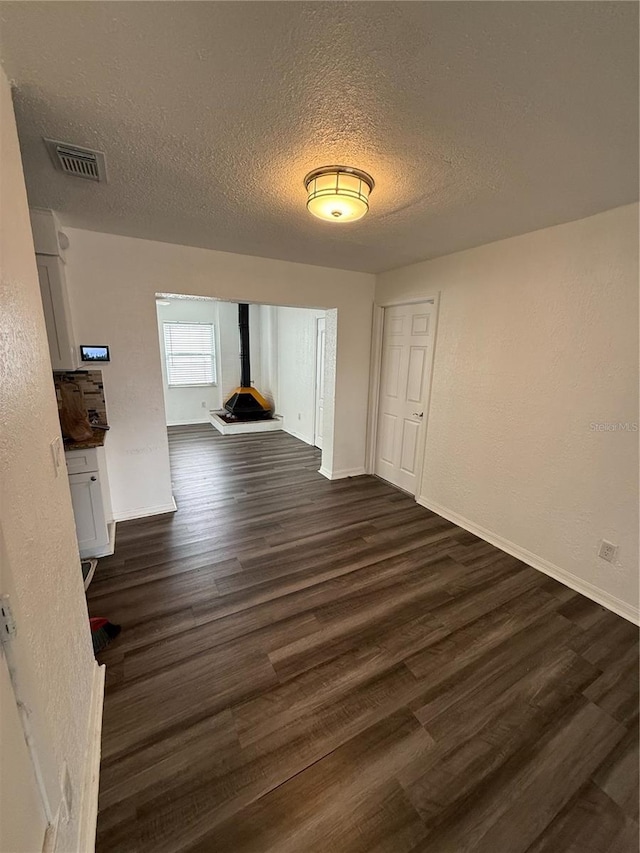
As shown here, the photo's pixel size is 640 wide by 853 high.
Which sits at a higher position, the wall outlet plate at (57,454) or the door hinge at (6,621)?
the wall outlet plate at (57,454)

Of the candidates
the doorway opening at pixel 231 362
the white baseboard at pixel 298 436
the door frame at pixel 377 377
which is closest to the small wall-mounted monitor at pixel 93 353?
the door frame at pixel 377 377

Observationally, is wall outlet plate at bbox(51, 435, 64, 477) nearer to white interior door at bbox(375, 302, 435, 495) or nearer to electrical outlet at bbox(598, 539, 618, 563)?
white interior door at bbox(375, 302, 435, 495)

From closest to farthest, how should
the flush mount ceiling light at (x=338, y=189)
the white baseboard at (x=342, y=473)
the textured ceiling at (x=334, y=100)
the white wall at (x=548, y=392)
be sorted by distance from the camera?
the textured ceiling at (x=334, y=100) < the flush mount ceiling light at (x=338, y=189) < the white wall at (x=548, y=392) < the white baseboard at (x=342, y=473)

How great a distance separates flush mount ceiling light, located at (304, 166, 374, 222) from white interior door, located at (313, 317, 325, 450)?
343 centimetres

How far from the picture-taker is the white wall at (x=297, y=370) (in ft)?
Result: 17.7

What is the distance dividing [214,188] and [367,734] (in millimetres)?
2767

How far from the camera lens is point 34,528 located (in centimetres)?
95

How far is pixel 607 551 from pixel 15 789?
2868 millimetres

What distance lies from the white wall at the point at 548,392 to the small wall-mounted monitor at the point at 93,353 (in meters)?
2.93

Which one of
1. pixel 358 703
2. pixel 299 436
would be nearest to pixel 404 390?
pixel 299 436

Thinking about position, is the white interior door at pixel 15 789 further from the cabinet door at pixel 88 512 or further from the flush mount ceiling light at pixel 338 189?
the flush mount ceiling light at pixel 338 189

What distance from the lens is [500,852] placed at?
3.54 feet

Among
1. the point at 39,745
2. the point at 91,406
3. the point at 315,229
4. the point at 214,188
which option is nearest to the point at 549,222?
the point at 315,229

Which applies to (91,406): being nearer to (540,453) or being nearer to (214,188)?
(214,188)
